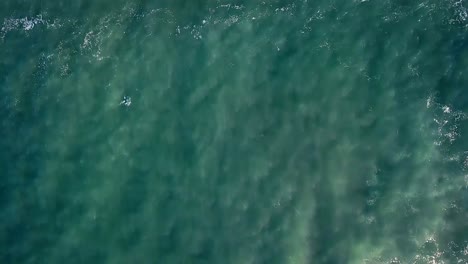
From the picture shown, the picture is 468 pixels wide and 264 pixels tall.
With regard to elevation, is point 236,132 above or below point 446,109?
below

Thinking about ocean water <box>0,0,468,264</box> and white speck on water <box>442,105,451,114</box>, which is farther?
white speck on water <box>442,105,451,114</box>

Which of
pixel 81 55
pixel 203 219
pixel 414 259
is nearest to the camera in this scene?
pixel 414 259

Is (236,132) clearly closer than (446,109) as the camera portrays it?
No

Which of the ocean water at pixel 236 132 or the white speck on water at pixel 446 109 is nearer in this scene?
the ocean water at pixel 236 132

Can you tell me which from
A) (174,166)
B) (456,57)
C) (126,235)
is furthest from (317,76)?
(126,235)

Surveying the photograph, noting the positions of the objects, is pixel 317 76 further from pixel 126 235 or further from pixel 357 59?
pixel 126 235

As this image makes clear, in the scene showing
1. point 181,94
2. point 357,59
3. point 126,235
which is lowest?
point 126,235

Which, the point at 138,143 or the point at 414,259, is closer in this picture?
the point at 414,259

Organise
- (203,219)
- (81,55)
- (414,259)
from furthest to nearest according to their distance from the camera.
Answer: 1. (81,55)
2. (203,219)
3. (414,259)
